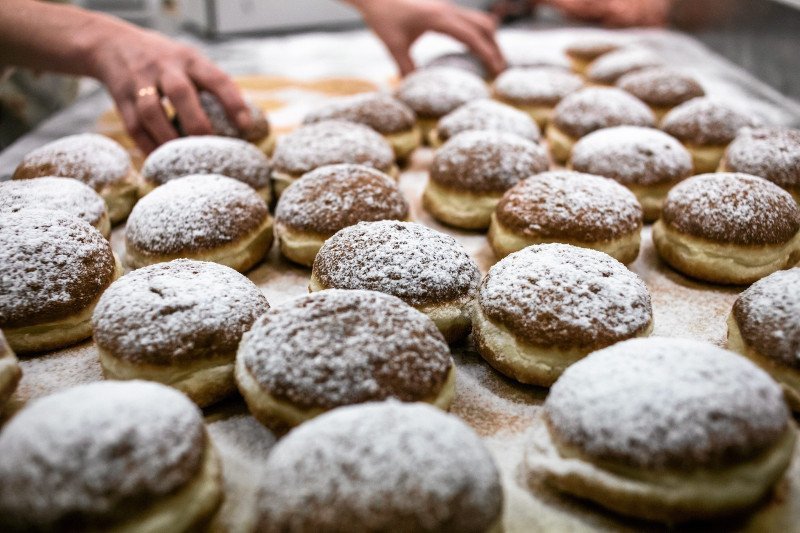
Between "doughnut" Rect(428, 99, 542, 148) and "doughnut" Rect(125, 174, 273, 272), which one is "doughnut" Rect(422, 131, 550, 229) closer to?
"doughnut" Rect(428, 99, 542, 148)

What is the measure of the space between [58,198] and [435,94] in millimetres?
1862

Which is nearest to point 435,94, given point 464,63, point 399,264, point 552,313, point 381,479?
point 464,63

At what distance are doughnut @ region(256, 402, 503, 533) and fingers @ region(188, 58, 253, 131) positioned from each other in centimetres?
202

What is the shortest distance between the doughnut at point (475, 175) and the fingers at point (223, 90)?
909mm

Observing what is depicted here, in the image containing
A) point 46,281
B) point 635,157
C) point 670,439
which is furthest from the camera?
point 635,157

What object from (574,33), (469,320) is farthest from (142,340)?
(574,33)

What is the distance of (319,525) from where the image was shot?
1044 mm

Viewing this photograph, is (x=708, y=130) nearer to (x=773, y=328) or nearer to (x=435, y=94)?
(x=435, y=94)

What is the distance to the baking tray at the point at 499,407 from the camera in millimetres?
1266

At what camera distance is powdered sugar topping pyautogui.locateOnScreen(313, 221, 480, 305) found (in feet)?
5.76

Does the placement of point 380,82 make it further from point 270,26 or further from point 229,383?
point 229,383

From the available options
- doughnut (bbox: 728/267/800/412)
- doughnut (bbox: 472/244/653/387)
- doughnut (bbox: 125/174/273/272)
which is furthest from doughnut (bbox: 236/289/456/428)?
doughnut (bbox: 728/267/800/412)

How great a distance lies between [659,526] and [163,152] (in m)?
2.11

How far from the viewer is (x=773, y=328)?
5.04 feet
